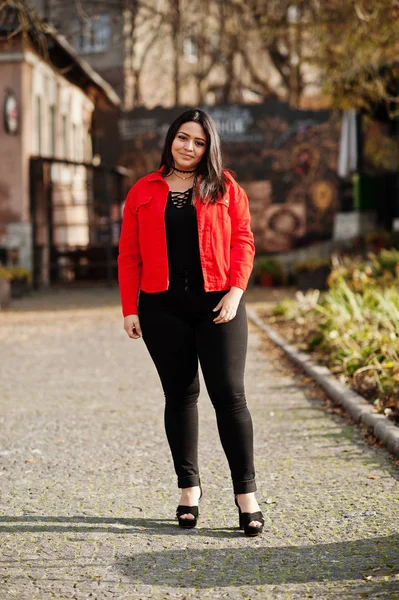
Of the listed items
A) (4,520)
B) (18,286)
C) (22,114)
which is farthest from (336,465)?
(22,114)

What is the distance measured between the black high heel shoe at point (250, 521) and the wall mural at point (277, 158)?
28287 millimetres

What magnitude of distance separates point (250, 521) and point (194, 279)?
108 cm

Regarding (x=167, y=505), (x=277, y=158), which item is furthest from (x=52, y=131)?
(x=167, y=505)

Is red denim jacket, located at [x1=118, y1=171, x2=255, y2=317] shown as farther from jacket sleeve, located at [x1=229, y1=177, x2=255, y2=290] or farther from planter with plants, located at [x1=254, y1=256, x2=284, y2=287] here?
planter with plants, located at [x1=254, y1=256, x2=284, y2=287]

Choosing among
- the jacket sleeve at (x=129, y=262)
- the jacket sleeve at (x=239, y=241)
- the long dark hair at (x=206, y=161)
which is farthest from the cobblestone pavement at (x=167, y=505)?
the long dark hair at (x=206, y=161)

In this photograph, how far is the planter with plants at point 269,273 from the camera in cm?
2567

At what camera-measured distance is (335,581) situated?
3.88 metres

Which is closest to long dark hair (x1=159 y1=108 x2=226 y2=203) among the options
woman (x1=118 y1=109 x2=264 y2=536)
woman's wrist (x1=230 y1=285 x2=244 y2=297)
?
woman (x1=118 y1=109 x2=264 y2=536)

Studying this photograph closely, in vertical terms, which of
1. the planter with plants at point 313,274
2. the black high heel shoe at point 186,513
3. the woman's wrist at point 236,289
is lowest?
the planter with plants at point 313,274

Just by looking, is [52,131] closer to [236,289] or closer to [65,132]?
[65,132]

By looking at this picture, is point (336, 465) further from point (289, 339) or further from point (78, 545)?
point (289, 339)

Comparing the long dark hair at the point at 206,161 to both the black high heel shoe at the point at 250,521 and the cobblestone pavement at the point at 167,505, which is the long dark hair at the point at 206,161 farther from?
the cobblestone pavement at the point at 167,505

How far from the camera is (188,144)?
4.61 m

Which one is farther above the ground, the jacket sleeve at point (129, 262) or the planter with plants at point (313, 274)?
the jacket sleeve at point (129, 262)
